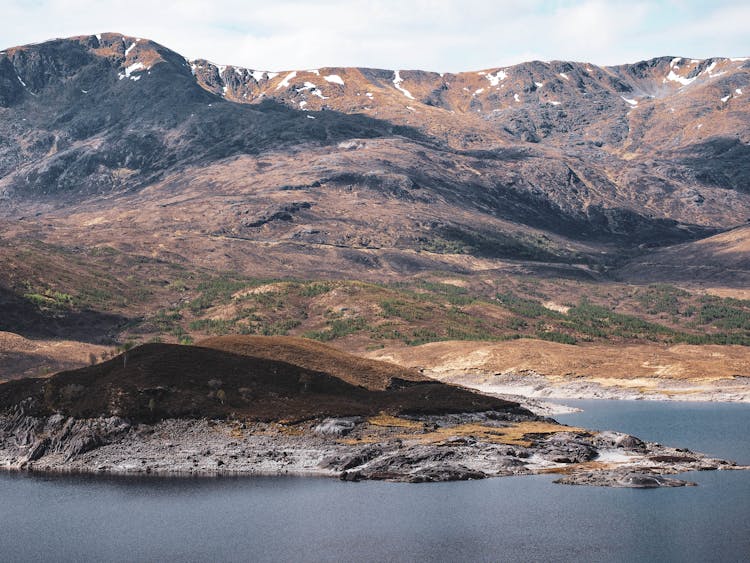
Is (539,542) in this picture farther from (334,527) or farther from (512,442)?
(512,442)

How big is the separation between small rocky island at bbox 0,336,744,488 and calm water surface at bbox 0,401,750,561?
4.48m

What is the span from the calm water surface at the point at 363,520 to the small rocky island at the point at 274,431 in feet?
14.7

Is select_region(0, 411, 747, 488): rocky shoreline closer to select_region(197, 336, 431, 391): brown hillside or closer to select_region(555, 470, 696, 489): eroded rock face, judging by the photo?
select_region(555, 470, 696, 489): eroded rock face

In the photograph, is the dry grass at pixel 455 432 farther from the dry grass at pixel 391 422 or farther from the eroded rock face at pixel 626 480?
the eroded rock face at pixel 626 480

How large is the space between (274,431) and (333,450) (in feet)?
29.7

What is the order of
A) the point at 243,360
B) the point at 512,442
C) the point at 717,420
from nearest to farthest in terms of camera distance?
the point at 512,442
the point at 243,360
the point at 717,420

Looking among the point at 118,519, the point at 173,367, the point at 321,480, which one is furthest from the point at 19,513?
the point at 173,367

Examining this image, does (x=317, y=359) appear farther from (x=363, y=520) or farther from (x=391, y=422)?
(x=363, y=520)

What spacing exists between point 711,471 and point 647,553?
3143 centimetres

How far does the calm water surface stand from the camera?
74938mm

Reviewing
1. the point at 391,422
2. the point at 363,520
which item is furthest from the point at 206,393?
the point at 363,520

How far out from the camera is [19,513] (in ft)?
290

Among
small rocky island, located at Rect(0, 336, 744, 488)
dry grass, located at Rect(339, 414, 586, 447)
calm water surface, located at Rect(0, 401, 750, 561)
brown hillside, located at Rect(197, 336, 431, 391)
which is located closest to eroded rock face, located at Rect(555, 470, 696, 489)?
small rocky island, located at Rect(0, 336, 744, 488)

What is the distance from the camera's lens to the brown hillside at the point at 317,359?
142m
